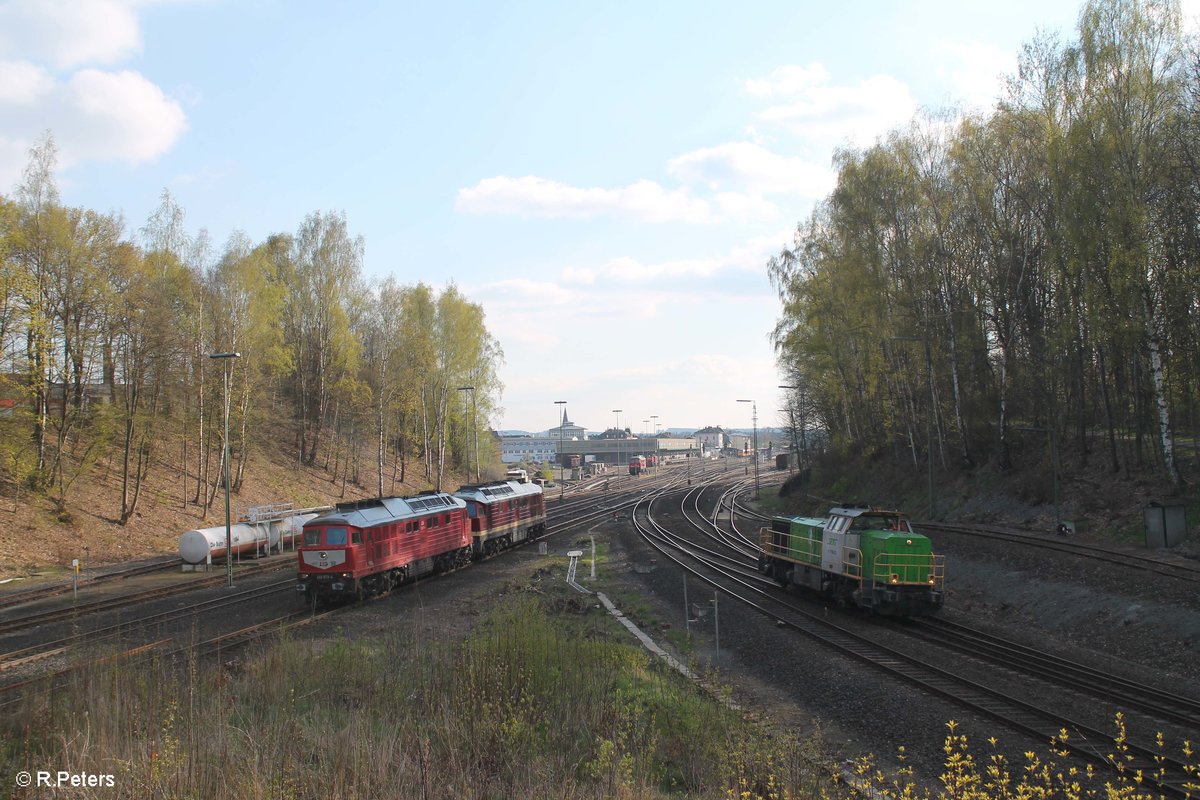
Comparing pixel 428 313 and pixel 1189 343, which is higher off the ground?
pixel 428 313

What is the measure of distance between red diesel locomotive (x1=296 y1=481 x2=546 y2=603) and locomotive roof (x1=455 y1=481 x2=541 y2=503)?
5 cm

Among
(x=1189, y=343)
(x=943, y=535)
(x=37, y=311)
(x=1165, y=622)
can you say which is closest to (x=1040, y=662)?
(x=1165, y=622)

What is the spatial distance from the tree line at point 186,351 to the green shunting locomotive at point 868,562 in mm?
22662

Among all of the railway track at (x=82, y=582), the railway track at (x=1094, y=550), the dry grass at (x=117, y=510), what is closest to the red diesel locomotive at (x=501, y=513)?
the railway track at (x=82, y=582)

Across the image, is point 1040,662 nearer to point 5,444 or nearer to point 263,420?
point 5,444

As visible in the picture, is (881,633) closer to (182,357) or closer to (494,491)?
(494,491)

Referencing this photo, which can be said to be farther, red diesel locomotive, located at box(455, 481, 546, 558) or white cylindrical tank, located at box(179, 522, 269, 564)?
red diesel locomotive, located at box(455, 481, 546, 558)

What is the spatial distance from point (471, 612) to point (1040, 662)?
13.6 m

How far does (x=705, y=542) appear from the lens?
123 ft

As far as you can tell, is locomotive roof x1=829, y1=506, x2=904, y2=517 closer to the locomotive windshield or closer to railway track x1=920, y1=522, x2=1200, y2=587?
railway track x1=920, y1=522, x2=1200, y2=587

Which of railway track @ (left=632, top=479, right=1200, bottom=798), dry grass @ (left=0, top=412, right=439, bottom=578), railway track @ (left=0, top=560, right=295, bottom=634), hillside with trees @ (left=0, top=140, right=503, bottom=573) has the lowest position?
railway track @ (left=632, top=479, right=1200, bottom=798)

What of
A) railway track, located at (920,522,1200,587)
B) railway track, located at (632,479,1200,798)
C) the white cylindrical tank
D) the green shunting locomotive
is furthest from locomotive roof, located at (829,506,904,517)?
the white cylindrical tank

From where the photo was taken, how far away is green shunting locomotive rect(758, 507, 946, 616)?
18875mm

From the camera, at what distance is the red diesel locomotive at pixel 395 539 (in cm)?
2155
